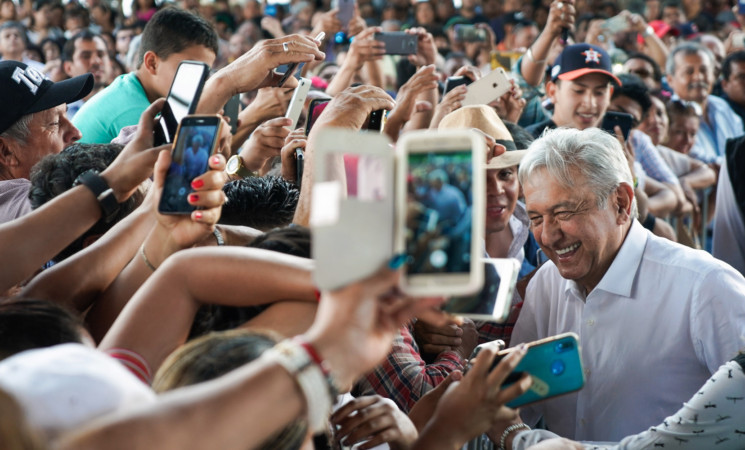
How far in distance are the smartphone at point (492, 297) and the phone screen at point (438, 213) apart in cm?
39

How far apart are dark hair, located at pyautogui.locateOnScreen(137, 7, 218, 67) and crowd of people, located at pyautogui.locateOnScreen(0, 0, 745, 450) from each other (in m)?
0.01

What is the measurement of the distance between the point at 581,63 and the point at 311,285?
351 cm

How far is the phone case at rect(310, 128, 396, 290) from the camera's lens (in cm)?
108

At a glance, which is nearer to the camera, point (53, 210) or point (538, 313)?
point (53, 210)

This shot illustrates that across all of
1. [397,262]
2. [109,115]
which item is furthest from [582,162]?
[109,115]

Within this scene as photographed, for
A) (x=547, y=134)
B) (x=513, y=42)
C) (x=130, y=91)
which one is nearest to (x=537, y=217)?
(x=547, y=134)

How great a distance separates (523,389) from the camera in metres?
1.56

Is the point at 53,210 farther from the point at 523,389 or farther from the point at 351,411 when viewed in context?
the point at 523,389

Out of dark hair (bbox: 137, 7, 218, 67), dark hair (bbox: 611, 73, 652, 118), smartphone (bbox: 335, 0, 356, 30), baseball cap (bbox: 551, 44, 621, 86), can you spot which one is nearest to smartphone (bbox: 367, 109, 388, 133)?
dark hair (bbox: 137, 7, 218, 67)

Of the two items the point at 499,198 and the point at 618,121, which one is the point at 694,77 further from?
the point at 499,198

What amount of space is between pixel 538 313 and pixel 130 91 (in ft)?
6.67

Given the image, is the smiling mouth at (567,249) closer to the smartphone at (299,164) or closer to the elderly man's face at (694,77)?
the smartphone at (299,164)

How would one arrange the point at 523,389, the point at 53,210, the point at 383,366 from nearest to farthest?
the point at 523,389
the point at 53,210
the point at 383,366

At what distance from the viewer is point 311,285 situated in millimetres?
1495
